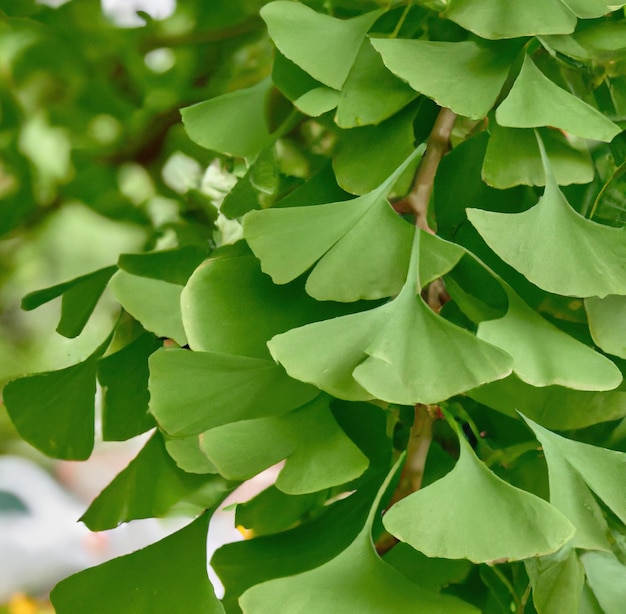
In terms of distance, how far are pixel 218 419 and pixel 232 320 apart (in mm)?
30

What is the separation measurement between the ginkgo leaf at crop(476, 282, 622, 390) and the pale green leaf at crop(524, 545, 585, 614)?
1.7 inches

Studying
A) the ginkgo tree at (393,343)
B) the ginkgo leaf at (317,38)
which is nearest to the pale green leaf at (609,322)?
the ginkgo tree at (393,343)

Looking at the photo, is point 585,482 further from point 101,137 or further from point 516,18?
point 101,137

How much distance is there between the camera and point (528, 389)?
219 millimetres

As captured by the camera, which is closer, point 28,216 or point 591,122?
point 591,122

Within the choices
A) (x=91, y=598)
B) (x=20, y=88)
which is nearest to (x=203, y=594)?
(x=91, y=598)

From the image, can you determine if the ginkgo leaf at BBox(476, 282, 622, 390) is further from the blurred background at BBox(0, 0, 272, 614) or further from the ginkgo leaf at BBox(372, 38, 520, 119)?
the blurred background at BBox(0, 0, 272, 614)

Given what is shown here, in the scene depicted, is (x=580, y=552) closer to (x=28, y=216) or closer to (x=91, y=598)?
(x=91, y=598)

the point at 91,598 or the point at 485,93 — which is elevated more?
the point at 485,93

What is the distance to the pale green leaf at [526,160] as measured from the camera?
0.21m

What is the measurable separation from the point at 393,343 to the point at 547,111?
0.08m

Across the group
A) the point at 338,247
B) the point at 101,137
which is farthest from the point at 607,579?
the point at 101,137

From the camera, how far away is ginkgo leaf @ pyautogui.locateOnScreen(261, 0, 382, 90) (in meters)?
0.22

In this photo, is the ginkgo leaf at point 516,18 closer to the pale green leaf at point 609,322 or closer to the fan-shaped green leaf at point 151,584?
the pale green leaf at point 609,322
